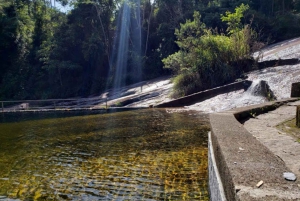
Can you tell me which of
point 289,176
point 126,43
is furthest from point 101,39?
point 289,176

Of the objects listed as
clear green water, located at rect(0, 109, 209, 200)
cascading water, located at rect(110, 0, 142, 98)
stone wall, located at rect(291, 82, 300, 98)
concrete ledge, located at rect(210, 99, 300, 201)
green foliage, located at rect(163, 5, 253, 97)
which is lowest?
clear green water, located at rect(0, 109, 209, 200)

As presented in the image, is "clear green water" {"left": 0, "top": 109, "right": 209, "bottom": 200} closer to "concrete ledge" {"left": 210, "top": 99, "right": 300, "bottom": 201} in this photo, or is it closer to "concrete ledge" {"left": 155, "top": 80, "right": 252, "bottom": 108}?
"concrete ledge" {"left": 210, "top": 99, "right": 300, "bottom": 201}

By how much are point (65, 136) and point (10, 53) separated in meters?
28.7

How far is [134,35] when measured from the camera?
99.7 ft

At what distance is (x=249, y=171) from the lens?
93.3 inches

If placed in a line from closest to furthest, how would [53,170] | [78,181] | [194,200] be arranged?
[194,200], [78,181], [53,170]

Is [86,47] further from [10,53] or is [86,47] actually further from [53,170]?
[53,170]

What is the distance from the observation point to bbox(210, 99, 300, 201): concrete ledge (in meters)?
1.95

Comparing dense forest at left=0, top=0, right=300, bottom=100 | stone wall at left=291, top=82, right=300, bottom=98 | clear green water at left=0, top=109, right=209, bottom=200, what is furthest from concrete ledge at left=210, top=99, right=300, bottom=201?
dense forest at left=0, top=0, right=300, bottom=100

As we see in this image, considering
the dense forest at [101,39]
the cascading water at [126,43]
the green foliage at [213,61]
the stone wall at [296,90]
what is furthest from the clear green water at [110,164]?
the cascading water at [126,43]

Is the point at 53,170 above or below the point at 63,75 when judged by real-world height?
below

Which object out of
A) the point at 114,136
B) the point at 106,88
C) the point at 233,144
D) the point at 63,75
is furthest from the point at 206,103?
the point at 63,75

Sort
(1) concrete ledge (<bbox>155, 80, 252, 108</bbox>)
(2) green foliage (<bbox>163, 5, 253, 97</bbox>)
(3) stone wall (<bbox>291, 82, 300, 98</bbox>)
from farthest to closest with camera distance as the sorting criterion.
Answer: (2) green foliage (<bbox>163, 5, 253, 97</bbox>) < (1) concrete ledge (<bbox>155, 80, 252, 108</bbox>) < (3) stone wall (<bbox>291, 82, 300, 98</bbox>)

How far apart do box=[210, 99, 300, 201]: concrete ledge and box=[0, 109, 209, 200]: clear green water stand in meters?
1.13
